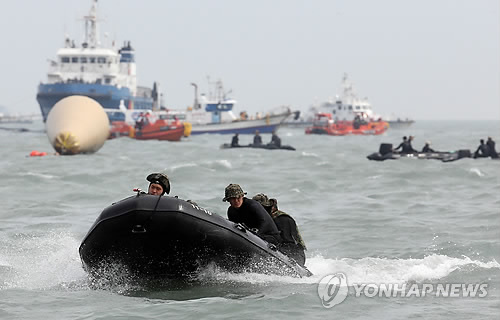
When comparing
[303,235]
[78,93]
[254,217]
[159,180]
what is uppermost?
[78,93]

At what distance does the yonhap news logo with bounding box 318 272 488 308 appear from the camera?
11.7 m

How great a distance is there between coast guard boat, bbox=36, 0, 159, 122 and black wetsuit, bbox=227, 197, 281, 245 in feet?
254

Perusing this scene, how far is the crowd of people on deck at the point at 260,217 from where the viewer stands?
11.1m

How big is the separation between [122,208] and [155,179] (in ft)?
2.02

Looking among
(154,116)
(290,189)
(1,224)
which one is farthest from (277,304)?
(154,116)

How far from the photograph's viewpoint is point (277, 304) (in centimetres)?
1082

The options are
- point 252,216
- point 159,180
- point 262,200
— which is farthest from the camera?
point 262,200

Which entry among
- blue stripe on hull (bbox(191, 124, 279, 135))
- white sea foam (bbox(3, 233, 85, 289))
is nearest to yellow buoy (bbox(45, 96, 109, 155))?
white sea foam (bbox(3, 233, 85, 289))

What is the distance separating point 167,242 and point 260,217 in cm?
145

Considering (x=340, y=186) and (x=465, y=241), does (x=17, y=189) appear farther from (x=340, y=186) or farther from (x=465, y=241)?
(x=465, y=241)

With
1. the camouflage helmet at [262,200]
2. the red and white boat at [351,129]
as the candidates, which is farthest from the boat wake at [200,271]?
the red and white boat at [351,129]

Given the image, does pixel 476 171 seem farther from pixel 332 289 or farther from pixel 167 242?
pixel 167 242

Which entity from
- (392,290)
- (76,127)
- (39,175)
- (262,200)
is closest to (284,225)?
(262,200)

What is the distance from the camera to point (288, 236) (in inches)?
483
